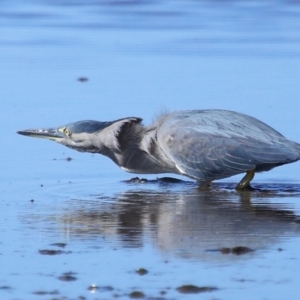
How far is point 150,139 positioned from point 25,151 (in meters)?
1.20

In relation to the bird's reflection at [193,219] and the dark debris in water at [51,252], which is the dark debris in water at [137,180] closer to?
the bird's reflection at [193,219]

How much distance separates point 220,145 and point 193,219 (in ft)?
3.65

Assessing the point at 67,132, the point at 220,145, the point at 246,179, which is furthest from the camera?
the point at 67,132

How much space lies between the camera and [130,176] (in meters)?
8.70

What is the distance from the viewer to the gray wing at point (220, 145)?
7859mm

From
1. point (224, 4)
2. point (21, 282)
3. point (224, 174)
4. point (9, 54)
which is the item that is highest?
point (224, 4)

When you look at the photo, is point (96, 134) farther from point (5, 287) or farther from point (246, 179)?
point (5, 287)

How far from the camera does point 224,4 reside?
1877cm

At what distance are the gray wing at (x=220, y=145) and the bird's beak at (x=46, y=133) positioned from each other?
32.8 inches

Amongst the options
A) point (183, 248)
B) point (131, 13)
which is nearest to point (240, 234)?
point (183, 248)

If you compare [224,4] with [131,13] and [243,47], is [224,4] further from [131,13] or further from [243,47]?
[243,47]

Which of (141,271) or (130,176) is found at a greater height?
(130,176)

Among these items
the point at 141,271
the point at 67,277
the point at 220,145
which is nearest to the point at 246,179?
the point at 220,145

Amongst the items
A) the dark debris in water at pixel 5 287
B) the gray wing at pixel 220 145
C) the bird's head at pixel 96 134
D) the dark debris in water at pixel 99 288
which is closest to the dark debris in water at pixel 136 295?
the dark debris in water at pixel 99 288
